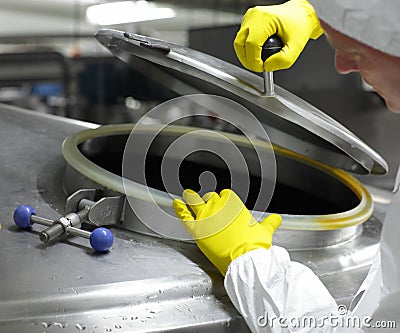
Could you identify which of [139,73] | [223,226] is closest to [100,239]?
[223,226]

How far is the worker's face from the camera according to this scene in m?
0.73

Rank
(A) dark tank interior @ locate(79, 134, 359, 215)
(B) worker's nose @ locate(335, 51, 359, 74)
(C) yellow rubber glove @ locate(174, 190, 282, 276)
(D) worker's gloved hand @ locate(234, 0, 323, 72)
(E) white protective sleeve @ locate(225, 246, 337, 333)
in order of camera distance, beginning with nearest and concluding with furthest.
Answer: (B) worker's nose @ locate(335, 51, 359, 74)
(E) white protective sleeve @ locate(225, 246, 337, 333)
(C) yellow rubber glove @ locate(174, 190, 282, 276)
(D) worker's gloved hand @ locate(234, 0, 323, 72)
(A) dark tank interior @ locate(79, 134, 359, 215)

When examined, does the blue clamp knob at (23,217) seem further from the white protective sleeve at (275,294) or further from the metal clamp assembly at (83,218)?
the white protective sleeve at (275,294)

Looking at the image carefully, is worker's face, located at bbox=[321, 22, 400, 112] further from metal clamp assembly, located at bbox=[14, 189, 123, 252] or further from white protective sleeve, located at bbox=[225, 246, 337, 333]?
metal clamp assembly, located at bbox=[14, 189, 123, 252]

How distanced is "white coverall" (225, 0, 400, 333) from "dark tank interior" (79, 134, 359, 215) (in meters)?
0.44

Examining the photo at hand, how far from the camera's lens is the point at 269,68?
1101 mm

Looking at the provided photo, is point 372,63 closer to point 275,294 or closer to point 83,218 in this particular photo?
point 275,294

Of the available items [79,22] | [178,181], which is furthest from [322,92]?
[79,22]

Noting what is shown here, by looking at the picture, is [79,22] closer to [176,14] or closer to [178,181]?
[176,14]

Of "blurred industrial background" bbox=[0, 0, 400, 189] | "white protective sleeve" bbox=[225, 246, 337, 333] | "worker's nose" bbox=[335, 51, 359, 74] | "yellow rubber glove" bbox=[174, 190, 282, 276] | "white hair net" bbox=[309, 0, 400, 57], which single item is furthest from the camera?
"blurred industrial background" bbox=[0, 0, 400, 189]

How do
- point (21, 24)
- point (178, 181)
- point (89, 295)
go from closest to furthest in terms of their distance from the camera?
point (89, 295) → point (178, 181) → point (21, 24)

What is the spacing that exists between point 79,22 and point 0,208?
5.69 meters

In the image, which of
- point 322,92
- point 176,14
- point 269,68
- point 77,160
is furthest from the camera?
point 176,14

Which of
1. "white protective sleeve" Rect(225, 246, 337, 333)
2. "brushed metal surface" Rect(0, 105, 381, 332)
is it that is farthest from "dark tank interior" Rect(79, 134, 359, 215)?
"white protective sleeve" Rect(225, 246, 337, 333)
